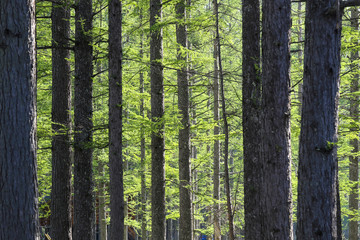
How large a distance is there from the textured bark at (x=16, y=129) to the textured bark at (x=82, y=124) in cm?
396

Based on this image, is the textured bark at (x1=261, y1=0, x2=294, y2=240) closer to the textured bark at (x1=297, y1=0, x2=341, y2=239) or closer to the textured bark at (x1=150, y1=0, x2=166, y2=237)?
the textured bark at (x1=297, y1=0, x2=341, y2=239)

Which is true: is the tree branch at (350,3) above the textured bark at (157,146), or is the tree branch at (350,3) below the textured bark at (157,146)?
above

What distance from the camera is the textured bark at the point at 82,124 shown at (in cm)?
838

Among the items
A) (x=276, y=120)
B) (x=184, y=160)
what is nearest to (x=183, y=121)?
Answer: (x=184, y=160)

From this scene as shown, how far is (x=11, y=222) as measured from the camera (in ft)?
14.1

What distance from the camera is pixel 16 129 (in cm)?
435

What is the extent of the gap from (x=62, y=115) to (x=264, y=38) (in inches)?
229

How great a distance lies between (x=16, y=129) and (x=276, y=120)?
4.27 meters

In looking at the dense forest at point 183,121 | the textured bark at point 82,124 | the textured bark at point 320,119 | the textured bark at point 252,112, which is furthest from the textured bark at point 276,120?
the textured bark at point 82,124

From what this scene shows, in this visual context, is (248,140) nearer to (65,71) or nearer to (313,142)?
(313,142)

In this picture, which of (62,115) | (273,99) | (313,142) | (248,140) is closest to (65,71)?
(62,115)

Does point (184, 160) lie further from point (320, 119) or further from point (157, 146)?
point (320, 119)

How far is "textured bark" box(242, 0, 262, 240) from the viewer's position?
7797 mm

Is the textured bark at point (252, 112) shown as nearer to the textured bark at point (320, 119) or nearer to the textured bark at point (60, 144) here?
the textured bark at point (320, 119)
